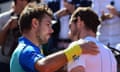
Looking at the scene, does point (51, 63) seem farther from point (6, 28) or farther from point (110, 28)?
point (110, 28)

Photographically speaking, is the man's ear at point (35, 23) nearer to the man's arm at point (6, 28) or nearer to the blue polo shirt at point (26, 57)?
the blue polo shirt at point (26, 57)

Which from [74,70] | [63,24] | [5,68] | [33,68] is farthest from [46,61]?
[63,24]

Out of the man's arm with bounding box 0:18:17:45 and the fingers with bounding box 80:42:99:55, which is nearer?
the fingers with bounding box 80:42:99:55

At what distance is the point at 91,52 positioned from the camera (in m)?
3.22

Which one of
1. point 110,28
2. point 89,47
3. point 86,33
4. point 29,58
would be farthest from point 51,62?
point 110,28

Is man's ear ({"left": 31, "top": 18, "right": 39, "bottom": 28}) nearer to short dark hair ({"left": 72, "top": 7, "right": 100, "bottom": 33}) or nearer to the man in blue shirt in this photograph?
the man in blue shirt

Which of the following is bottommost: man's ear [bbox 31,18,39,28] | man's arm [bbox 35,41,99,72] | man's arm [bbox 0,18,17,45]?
man's arm [bbox 0,18,17,45]

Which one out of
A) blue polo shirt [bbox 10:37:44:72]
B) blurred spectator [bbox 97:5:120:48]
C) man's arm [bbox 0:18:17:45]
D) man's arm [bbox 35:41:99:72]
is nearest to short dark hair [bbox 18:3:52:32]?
blue polo shirt [bbox 10:37:44:72]

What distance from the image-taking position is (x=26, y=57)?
10.2 feet

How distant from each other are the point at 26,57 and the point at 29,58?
0.10ft

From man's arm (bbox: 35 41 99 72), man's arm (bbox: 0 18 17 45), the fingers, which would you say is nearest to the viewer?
man's arm (bbox: 35 41 99 72)

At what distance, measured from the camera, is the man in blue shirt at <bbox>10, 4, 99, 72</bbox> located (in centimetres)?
300

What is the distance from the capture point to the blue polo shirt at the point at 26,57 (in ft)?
10.1

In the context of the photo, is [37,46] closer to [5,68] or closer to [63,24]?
[5,68]
